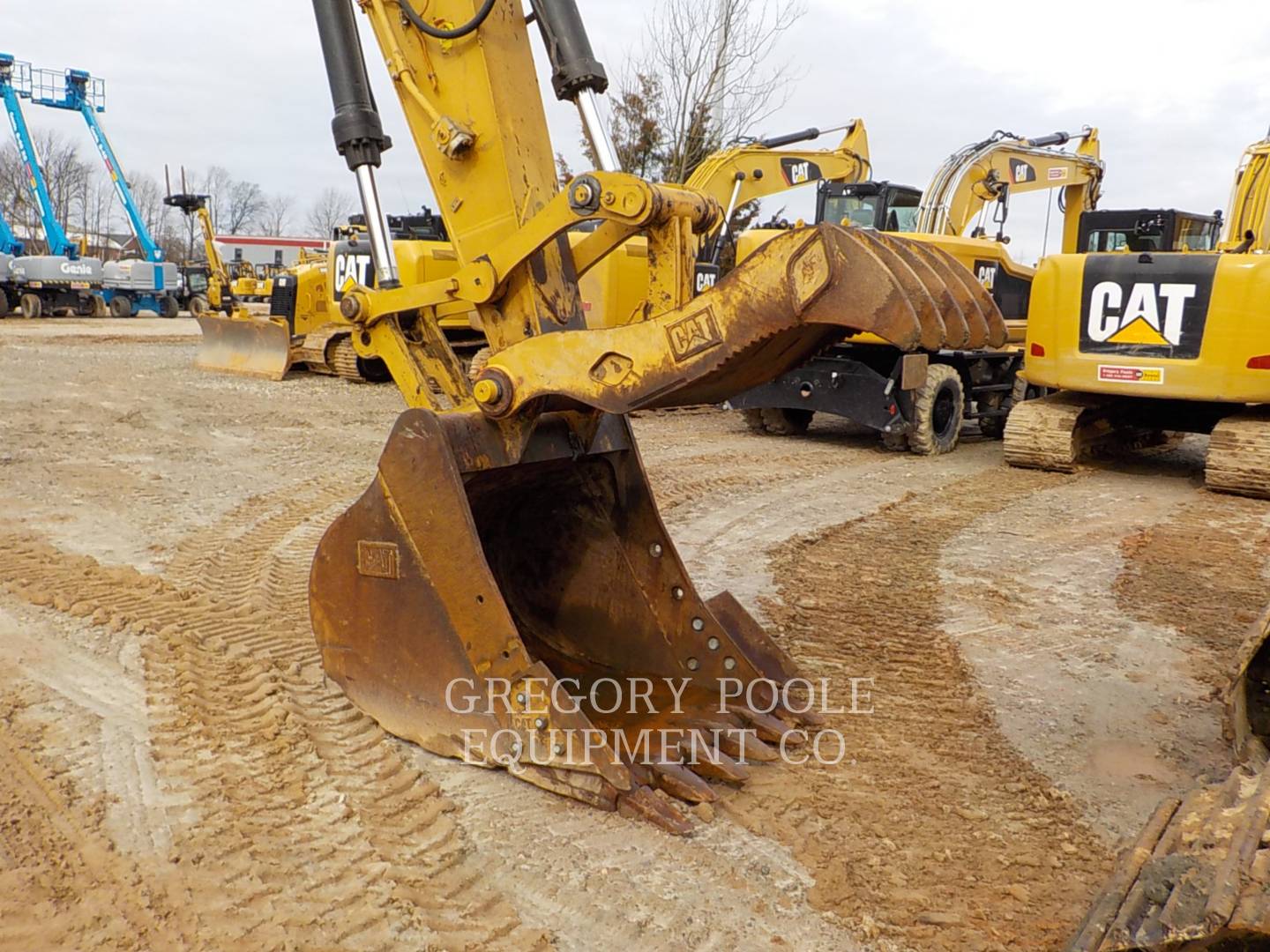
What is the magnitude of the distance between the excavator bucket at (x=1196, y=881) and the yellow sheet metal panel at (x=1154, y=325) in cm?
546

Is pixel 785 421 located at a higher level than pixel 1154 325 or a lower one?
lower

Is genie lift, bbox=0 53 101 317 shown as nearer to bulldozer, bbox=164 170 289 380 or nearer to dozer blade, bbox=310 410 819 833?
bulldozer, bbox=164 170 289 380

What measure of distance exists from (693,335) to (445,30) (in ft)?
4.34

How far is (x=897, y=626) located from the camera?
4.29 metres

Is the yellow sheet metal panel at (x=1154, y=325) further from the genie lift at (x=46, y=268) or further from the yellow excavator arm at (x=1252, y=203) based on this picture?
the genie lift at (x=46, y=268)

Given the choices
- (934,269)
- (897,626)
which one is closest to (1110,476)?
(897,626)

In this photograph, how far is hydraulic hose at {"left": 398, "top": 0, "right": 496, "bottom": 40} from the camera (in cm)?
303

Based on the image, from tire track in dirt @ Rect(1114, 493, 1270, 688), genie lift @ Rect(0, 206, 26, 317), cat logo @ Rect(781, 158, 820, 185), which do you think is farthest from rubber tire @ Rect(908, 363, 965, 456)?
genie lift @ Rect(0, 206, 26, 317)

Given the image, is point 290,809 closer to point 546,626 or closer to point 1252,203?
point 546,626

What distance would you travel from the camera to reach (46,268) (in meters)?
21.7

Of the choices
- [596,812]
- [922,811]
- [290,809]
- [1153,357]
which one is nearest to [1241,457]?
[1153,357]

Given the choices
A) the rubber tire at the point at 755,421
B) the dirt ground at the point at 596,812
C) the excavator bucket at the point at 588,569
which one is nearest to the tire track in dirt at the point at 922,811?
the dirt ground at the point at 596,812

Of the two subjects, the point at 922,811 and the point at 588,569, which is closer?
the point at 922,811

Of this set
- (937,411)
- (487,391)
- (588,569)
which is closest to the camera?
(487,391)
